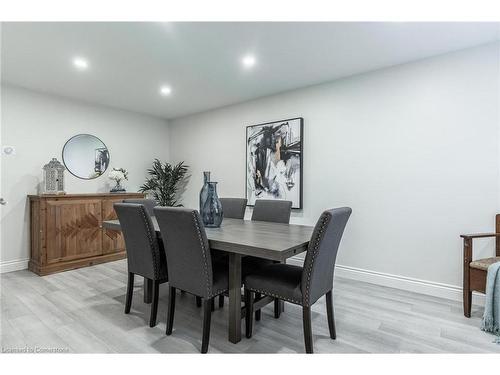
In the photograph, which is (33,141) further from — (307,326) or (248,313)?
(307,326)

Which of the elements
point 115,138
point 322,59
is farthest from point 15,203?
point 322,59

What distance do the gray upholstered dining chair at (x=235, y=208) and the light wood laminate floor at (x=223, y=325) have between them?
1010 mm

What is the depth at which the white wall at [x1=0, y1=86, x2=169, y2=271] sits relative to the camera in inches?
142

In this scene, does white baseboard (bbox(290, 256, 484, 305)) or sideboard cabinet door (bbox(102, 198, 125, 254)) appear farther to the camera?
sideboard cabinet door (bbox(102, 198, 125, 254))

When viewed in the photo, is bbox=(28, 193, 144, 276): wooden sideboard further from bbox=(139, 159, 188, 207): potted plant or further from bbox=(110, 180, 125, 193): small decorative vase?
bbox=(139, 159, 188, 207): potted plant

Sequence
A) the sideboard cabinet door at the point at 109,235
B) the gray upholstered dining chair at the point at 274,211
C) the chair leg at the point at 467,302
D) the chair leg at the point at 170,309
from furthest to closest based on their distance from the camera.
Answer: the sideboard cabinet door at the point at 109,235 < the gray upholstered dining chair at the point at 274,211 < the chair leg at the point at 467,302 < the chair leg at the point at 170,309

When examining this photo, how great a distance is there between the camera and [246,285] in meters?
2.00

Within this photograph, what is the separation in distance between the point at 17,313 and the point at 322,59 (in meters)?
3.65

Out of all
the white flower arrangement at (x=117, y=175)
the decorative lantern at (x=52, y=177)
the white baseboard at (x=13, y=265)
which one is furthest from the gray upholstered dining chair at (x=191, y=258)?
the white baseboard at (x=13, y=265)

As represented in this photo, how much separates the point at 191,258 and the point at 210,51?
76.5 inches

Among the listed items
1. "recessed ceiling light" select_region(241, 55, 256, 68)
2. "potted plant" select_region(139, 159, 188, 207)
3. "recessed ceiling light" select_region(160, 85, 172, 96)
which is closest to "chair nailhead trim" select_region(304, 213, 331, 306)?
"recessed ceiling light" select_region(241, 55, 256, 68)

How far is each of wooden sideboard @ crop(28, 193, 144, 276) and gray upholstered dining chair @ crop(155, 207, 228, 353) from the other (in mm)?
2433

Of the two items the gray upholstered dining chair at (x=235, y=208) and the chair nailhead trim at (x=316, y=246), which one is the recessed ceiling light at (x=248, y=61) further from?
the chair nailhead trim at (x=316, y=246)

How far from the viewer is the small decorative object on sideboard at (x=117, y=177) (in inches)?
172
